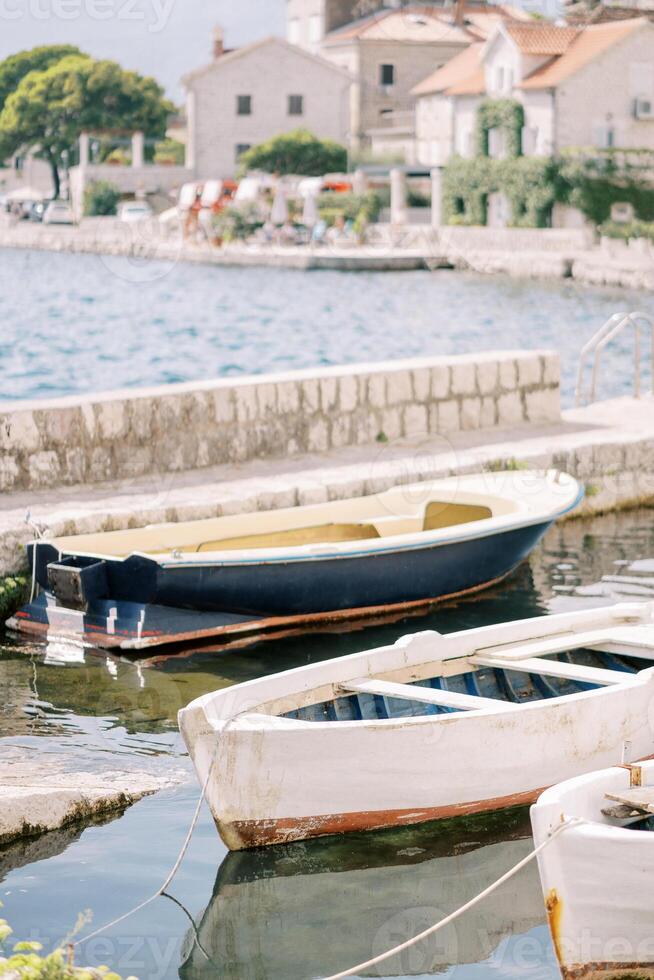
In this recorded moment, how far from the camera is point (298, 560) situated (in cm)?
1023

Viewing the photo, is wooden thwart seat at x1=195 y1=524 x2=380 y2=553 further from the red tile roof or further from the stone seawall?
the red tile roof

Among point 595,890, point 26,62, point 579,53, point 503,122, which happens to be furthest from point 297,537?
point 26,62

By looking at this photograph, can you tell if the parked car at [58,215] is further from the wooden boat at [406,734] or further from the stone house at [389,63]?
the wooden boat at [406,734]

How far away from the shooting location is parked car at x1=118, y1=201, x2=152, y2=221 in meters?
71.1

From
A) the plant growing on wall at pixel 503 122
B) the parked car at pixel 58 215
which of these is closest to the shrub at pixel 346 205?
the plant growing on wall at pixel 503 122

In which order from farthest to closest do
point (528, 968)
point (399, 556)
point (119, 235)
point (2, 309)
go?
point (119, 235) < point (2, 309) < point (399, 556) < point (528, 968)

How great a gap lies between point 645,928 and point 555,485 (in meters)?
6.84

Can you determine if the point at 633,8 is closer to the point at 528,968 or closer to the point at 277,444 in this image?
the point at 277,444

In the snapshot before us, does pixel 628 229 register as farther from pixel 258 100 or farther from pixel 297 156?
pixel 258 100

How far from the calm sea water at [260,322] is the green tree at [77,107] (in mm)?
22198

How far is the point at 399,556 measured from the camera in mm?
10758

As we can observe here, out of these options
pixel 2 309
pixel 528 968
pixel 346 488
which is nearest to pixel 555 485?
pixel 346 488

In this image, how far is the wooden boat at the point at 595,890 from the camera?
5.37 metres

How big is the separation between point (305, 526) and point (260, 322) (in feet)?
97.4
